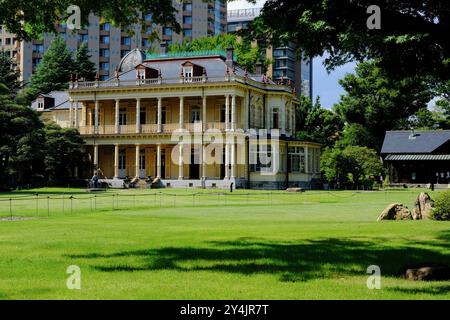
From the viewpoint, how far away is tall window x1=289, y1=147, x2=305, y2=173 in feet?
219

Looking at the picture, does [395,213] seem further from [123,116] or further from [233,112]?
[123,116]

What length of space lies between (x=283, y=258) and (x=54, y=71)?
89834mm

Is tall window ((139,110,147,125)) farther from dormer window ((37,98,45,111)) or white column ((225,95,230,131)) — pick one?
dormer window ((37,98,45,111))

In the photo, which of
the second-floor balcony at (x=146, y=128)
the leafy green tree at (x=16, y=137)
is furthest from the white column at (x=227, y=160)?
the leafy green tree at (x=16, y=137)

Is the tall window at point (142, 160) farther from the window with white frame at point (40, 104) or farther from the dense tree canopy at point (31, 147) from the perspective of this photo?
the window with white frame at point (40, 104)

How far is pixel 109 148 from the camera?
236 feet

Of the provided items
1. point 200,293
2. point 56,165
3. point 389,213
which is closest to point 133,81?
point 56,165

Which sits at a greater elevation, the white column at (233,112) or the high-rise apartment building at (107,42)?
the high-rise apartment building at (107,42)

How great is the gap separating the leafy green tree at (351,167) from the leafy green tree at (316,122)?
577 inches

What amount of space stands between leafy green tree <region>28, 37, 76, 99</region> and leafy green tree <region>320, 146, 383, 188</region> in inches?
1922

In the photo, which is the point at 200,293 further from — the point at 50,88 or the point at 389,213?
the point at 50,88

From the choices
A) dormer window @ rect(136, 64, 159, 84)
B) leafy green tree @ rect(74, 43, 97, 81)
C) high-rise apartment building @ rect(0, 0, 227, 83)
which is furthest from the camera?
high-rise apartment building @ rect(0, 0, 227, 83)

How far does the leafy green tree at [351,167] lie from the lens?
6481 cm

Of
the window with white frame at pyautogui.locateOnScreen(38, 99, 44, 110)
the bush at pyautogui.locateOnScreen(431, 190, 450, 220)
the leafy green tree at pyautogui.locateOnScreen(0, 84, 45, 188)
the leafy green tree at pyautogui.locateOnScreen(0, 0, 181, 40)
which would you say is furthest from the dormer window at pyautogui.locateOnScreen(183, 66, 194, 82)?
the leafy green tree at pyautogui.locateOnScreen(0, 0, 181, 40)
